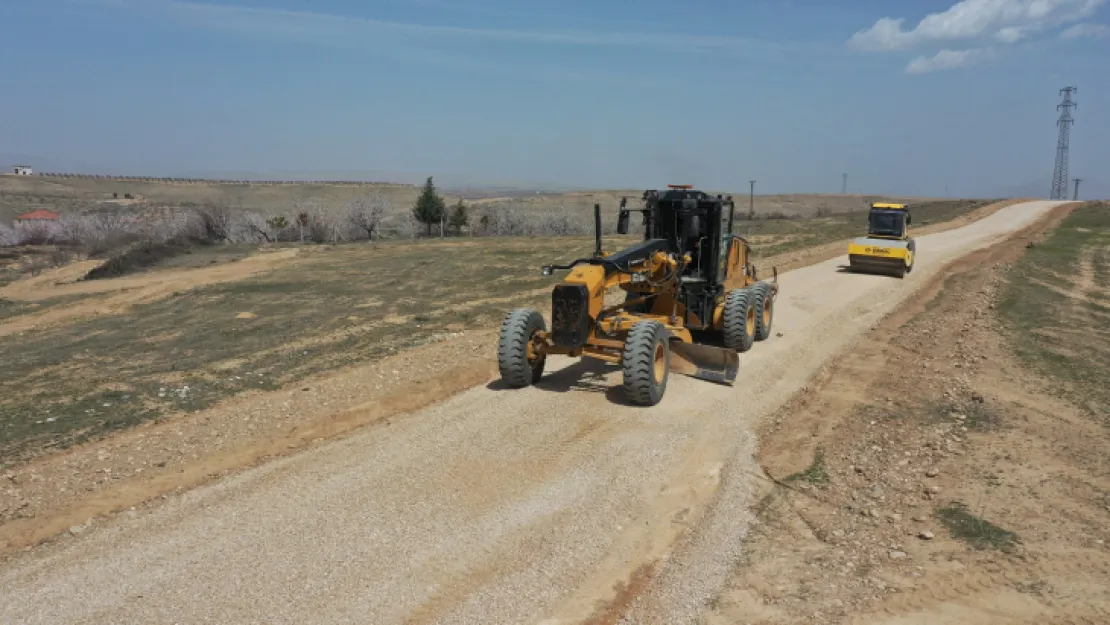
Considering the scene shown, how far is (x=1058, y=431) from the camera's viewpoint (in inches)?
353

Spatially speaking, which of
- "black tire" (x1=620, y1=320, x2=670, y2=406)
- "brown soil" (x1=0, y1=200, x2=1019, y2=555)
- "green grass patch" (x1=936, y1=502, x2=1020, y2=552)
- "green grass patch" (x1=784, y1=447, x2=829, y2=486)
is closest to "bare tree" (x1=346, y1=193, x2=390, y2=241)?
"brown soil" (x1=0, y1=200, x2=1019, y2=555)

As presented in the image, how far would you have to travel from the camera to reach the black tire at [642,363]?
9.43 m

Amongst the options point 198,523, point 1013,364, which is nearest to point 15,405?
point 198,523

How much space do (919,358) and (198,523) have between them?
1139 centimetres

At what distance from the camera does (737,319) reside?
12438mm

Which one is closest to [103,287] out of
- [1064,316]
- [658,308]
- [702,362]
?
[658,308]

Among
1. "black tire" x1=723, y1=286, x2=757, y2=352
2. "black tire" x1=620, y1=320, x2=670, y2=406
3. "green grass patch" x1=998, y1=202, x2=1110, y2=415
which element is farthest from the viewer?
"black tire" x1=723, y1=286, x2=757, y2=352

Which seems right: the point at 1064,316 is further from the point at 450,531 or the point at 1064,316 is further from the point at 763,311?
the point at 450,531

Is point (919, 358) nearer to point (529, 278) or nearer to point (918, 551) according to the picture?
point (918, 551)

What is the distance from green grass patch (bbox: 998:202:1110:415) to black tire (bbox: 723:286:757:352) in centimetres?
450

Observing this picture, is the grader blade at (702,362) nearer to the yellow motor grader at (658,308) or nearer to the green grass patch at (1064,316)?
the yellow motor grader at (658,308)

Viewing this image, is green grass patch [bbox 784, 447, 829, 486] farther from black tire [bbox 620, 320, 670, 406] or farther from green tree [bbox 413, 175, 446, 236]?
green tree [bbox 413, 175, 446, 236]

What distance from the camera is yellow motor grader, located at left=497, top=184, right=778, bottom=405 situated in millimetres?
9711

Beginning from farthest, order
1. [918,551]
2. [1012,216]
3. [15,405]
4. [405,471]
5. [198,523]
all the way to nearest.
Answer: [1012,216] < [15,405] < [405,471] < [198,523] < [918,551]
